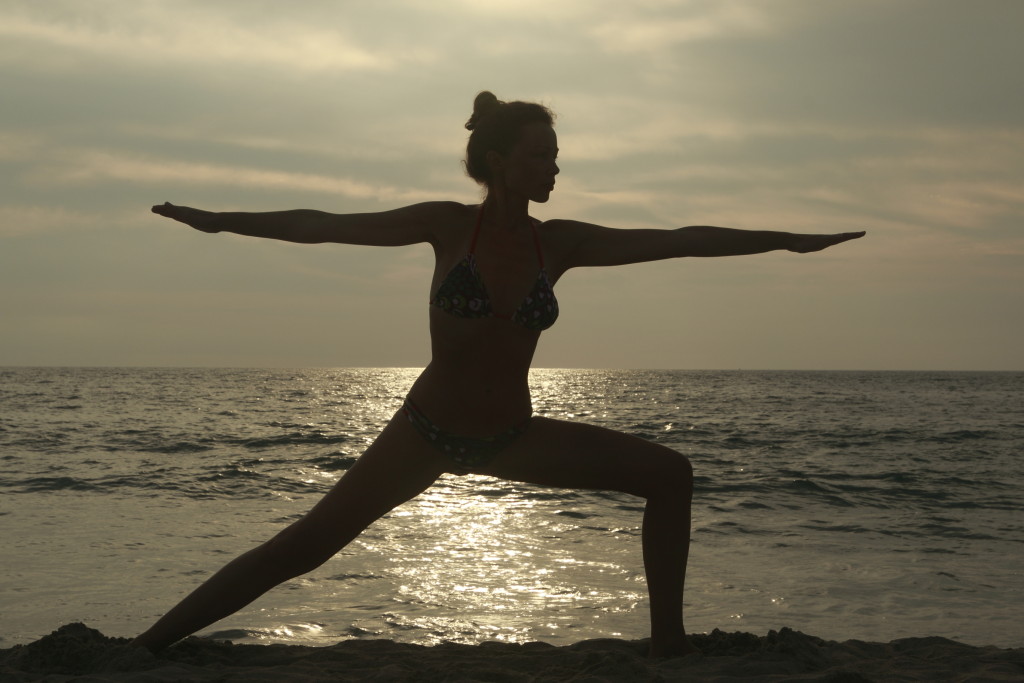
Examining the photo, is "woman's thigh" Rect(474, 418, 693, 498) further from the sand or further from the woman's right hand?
the woman's right hand

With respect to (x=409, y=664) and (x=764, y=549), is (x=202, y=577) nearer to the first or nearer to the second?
(x=409, y=664)

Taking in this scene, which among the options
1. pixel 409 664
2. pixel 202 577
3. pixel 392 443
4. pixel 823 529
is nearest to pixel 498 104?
pixel 392 443

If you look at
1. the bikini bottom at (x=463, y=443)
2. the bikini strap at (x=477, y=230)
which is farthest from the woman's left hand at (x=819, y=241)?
the bikini bottom at (x=463, y=443)

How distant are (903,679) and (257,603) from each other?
12.9ft

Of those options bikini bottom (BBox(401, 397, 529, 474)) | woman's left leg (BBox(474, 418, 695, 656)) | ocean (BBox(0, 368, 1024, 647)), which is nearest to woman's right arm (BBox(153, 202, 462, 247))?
bikini bottom (BBox(401, 397, 529, 474))

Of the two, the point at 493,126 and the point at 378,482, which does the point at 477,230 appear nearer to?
the point at 493,126

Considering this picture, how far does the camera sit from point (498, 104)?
406cm

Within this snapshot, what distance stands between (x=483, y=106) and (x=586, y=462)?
1.67m

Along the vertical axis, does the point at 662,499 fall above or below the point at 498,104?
below

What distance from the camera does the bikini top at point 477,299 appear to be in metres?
3.88

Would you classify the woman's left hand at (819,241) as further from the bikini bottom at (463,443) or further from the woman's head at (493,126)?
the bikini bottom at (463,443)

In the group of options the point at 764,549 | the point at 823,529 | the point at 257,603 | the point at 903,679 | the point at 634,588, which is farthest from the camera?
the point at 823,529

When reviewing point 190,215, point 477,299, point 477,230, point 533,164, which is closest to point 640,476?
point 477,299

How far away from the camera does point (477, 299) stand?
388 centimetres
